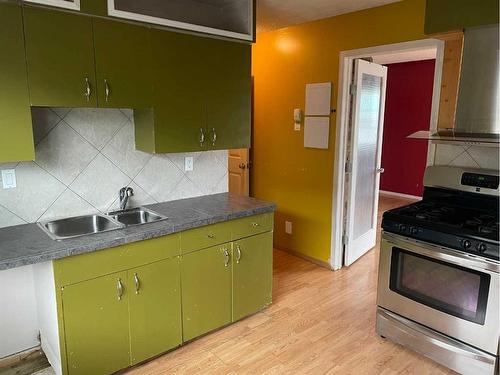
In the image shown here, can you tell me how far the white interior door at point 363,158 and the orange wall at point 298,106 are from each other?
0.20m

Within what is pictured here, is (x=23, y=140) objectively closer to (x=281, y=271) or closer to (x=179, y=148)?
(x=179, y=148)

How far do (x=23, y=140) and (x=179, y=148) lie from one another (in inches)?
36.9

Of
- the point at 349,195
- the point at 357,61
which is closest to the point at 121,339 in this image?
the point at 349,195

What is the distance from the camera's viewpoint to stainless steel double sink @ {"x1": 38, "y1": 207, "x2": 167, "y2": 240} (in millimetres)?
2324

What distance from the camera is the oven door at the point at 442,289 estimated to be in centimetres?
210

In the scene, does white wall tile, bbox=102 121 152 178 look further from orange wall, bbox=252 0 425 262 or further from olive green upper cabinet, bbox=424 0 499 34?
olive green upper cabinet, bbox=424 0 499 34

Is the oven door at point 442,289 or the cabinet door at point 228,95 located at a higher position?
the cabinet door at point 228,95

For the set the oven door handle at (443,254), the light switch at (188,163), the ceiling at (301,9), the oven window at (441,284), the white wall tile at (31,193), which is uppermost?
the ceiling at (301,9)

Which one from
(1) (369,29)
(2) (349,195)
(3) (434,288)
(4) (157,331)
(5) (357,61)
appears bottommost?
(4) (157,331)

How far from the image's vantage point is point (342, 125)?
3521 millimetres

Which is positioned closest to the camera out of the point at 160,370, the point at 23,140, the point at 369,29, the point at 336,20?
the point at 23,140

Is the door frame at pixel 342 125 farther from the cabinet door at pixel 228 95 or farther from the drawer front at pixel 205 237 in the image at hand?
the drawer front at pixel 205 237

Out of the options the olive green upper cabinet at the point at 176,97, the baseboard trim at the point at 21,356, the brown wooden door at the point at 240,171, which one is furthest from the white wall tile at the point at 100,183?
the brown wooden door at the point at 240,171

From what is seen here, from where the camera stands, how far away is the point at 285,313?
2984 millimetres
